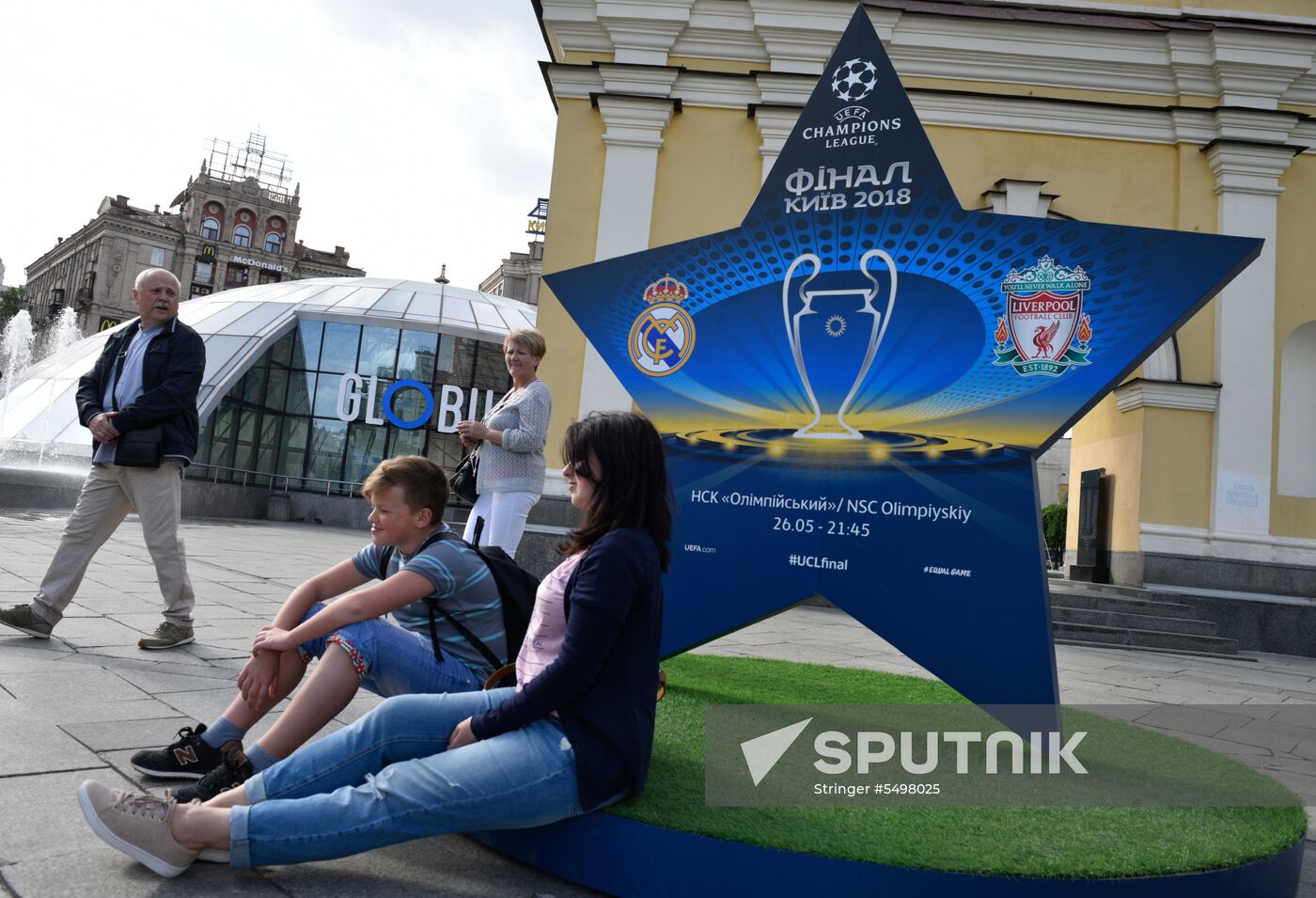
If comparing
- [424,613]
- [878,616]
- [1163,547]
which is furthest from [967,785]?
[1163,547]

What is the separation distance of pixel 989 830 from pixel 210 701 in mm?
2978

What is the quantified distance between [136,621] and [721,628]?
3.43 m

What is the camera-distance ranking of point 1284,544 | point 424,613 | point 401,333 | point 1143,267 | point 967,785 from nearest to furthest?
point 424,613
point 967,785
point 1143,267
point 1284,544
point 401,333

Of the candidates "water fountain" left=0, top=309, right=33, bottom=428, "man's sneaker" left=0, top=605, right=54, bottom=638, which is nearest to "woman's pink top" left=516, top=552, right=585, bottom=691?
"man's sneaker" left=0, top=605, right=54, bottom=638

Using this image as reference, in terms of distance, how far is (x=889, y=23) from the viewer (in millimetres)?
12656

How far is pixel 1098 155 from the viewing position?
1255 centimetres

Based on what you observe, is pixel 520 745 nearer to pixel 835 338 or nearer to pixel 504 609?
pixel 504 609

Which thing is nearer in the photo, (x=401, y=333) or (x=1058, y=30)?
(x=1058, y=30)

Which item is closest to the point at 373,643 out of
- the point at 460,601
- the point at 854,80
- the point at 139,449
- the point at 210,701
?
the point at 460,601

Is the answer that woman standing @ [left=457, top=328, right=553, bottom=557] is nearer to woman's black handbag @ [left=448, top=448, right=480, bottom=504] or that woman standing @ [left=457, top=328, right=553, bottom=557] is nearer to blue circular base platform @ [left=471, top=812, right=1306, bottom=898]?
woman's black handbag @ [left=448, top=448, right=480, bottom=504]

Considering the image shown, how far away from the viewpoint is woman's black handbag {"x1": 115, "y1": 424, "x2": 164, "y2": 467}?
4602 mm

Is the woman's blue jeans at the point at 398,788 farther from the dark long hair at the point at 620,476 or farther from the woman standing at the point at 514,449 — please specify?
the woman standing at the point at 514,449

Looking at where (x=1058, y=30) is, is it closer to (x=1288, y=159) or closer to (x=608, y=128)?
(x=1288, y=159)

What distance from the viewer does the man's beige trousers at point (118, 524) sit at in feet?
15.1
